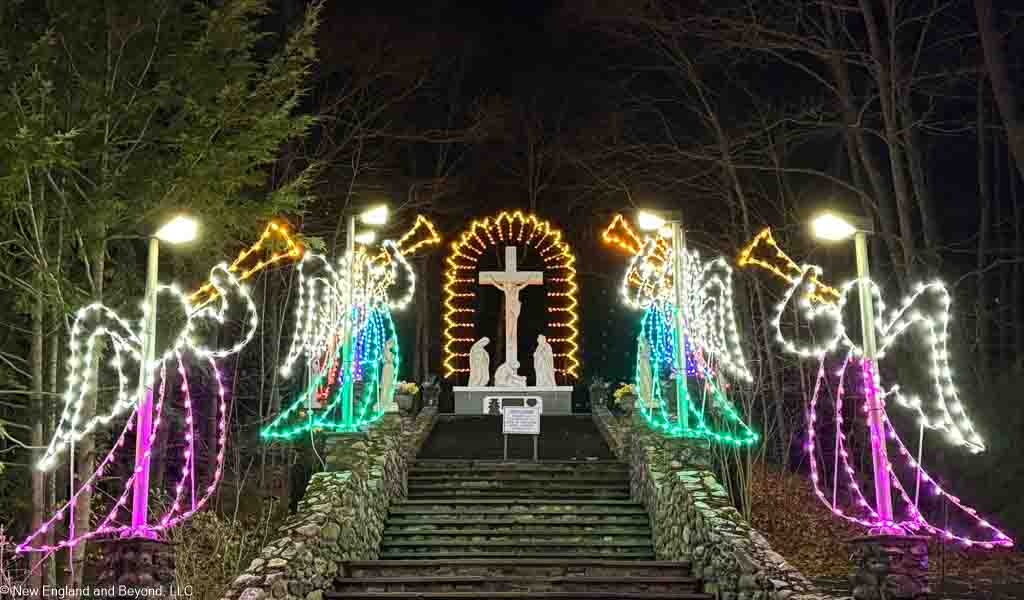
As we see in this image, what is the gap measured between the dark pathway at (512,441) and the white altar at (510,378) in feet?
5.95

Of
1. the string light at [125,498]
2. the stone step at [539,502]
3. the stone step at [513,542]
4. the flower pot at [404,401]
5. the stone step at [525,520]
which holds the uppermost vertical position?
the flower pot at [404,401]

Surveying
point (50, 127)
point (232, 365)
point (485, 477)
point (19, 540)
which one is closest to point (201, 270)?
point (50, 127)

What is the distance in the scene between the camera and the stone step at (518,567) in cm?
1046

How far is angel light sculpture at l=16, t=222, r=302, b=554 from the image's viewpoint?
316 inches

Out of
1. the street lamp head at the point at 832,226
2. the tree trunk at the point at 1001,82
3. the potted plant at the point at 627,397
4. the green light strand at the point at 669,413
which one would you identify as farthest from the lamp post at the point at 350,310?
the tree trunk at the point at 1001,82

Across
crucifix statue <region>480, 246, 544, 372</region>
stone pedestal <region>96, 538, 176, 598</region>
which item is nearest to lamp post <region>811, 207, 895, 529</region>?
stone pedestal <region>96, 538, 176, 598</region>

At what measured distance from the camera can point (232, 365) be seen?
71.8 feet

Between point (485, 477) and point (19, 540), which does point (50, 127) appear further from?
point (485, 477)

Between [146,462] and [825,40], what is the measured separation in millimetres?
12934

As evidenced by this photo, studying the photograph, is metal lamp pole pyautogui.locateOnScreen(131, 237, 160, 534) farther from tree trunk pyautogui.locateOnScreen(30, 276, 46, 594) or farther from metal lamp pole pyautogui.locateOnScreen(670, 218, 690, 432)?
metal lamp pole pyautogui.locateOnScreen(670, 218, 690, 432)

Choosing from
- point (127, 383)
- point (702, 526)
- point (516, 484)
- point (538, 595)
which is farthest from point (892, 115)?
point (127, 383)

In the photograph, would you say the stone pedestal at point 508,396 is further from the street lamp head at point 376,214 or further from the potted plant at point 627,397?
the street lamp head at point 376,214

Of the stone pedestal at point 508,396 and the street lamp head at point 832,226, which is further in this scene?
the stone pedestal at point 508,396

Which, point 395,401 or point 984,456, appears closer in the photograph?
point 984,456
